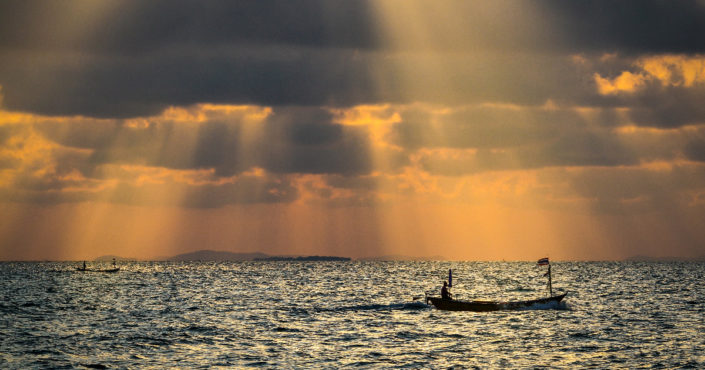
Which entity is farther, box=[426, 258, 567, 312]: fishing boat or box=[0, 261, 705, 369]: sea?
box=[426, 258, 567, 312]: fishing boat

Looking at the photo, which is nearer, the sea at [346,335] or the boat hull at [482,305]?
the sea at [346,335]

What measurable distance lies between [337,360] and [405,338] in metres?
12.9

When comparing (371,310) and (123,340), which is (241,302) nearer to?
(371,310)

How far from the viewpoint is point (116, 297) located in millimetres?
122938

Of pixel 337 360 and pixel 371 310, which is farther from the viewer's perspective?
pixel 371 310

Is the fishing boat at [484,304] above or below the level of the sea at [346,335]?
above

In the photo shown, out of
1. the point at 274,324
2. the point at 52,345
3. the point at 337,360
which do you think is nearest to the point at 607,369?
the point at 337,360

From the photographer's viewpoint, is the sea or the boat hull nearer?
the sea

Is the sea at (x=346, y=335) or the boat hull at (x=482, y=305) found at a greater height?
the boat hull at (x=482, y=305)

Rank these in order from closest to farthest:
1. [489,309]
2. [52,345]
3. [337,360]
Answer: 1. [337,360]
2. [52,345]
3. [489,309]

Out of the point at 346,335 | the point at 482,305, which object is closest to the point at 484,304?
the point at 482,305

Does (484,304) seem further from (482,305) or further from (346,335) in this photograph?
(346,335)

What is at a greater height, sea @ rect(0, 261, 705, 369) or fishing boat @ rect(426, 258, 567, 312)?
fishing boat @ rect(426, 258, 567, 312)

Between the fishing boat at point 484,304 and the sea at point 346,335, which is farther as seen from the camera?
the fishing boat at point 484,304
